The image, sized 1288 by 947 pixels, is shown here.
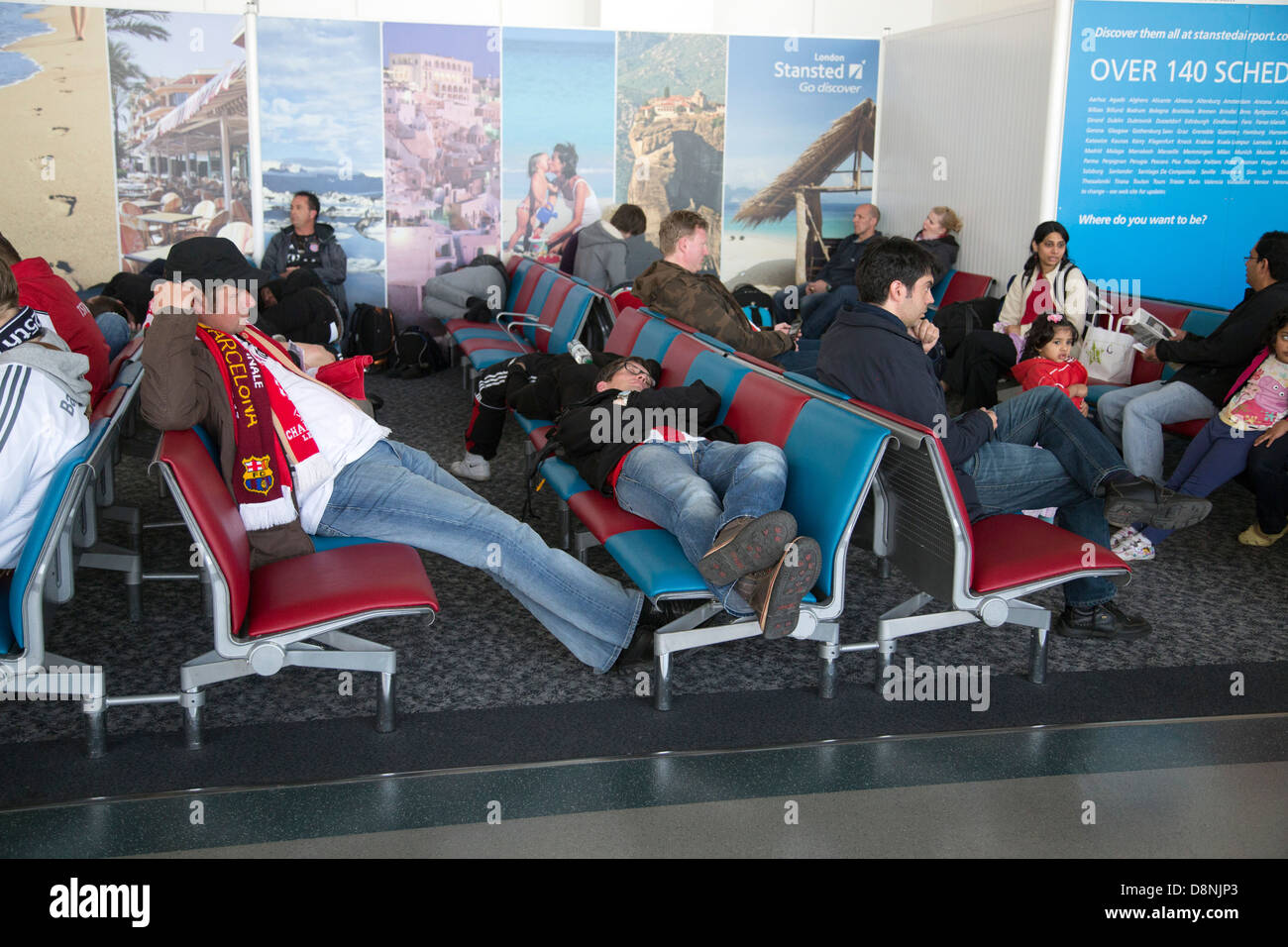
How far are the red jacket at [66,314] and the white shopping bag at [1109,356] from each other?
14.5 feet

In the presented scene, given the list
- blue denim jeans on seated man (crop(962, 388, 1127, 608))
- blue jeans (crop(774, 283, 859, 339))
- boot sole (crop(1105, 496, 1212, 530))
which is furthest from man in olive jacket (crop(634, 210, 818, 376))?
blue jeans (crop(774, 283, 859, 339))

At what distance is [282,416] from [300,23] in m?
6.05

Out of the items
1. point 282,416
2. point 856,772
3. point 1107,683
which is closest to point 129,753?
point 282,416

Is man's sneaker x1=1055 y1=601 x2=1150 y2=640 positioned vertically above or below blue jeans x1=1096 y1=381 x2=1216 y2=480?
below

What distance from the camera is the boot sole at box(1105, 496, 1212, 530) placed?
3088mm

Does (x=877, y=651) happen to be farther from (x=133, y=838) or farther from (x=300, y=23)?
(x=300, y=23)

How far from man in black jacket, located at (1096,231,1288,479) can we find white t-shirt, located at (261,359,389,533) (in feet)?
10.3

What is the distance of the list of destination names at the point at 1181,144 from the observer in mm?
6398

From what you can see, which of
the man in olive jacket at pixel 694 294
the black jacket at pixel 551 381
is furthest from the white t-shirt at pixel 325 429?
the man in olive jacket at pixel 694 294

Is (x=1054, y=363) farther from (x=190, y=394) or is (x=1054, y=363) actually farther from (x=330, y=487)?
(x=190, y=394)

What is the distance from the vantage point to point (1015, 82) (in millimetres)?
6777

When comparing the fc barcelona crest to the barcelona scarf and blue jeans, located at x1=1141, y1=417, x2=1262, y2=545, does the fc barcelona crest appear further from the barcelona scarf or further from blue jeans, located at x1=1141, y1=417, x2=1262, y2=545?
blue jeans, located at x1=1141, y1=417, x2=1262, y2=545

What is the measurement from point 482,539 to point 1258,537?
309cm

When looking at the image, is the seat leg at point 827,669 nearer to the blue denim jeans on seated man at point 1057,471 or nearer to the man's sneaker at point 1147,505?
the blue denim jeans on seated man at point 1057,471
